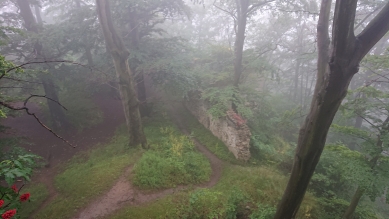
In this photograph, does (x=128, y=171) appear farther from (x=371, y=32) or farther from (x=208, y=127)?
(x=371, y=32)

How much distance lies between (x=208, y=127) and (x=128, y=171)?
628cm

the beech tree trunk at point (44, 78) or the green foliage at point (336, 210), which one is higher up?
the beech tree trunk at point (44, 78)

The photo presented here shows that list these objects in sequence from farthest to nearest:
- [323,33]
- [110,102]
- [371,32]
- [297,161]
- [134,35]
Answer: [110,102]
[134,35]
[323,33]
[297,161]
[371,32]

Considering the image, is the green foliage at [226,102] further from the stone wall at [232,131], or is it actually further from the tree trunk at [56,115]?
the tree trunk at [56,115]

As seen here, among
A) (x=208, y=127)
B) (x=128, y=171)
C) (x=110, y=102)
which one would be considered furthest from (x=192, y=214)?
(x=110, y=102)

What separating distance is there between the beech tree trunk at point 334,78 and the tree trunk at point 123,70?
26.1 ft

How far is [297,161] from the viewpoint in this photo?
4.18m

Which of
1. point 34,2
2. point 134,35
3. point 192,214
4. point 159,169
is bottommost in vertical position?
point 192,214

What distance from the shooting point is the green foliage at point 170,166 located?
8070 millimetres

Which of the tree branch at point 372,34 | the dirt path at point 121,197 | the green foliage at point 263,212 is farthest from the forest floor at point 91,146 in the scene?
the tree branch at point 372,34

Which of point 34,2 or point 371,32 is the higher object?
point 34,2

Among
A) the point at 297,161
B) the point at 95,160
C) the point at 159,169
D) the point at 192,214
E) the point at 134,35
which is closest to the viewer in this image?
the point at 297,161

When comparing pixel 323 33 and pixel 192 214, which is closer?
pixel 323 33

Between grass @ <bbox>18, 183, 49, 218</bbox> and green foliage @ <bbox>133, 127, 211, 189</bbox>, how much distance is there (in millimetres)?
3424
